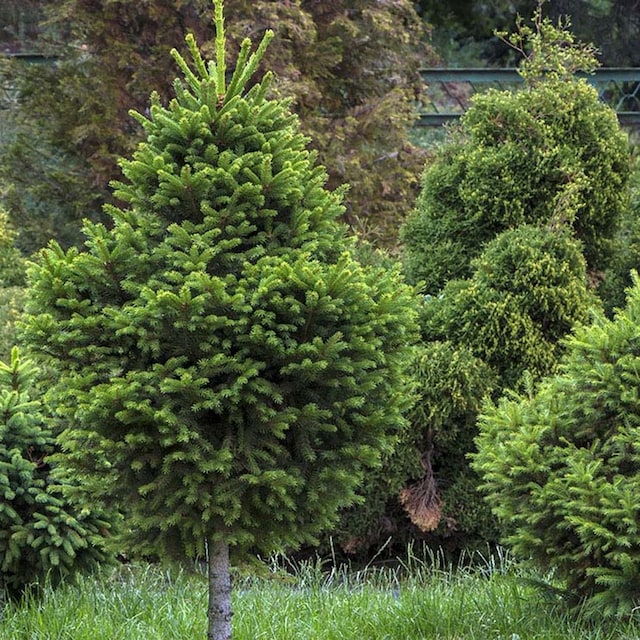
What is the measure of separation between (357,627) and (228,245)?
5.99 feet

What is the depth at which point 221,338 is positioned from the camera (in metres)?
3.66

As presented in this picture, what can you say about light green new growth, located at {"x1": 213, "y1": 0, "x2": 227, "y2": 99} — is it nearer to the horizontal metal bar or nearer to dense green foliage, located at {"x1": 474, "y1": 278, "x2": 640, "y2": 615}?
dense green foliage, located at {"x1": 474, "y1": 278, "x2": 640, "y2": 615}

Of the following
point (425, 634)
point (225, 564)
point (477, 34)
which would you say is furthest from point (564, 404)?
point (477, 34)

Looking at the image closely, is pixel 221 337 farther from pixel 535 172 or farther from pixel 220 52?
pixel 535 172

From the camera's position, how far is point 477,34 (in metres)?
21.3

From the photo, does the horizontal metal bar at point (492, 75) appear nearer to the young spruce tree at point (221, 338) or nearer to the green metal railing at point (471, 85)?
the green metal railing at point (471, 85)

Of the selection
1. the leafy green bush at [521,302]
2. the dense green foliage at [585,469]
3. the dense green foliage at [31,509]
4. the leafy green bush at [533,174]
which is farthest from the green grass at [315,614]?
the leafy green bush at [533,174]

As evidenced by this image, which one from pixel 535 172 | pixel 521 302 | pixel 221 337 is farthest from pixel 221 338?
pixel 535 172

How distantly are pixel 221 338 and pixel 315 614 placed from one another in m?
1.63

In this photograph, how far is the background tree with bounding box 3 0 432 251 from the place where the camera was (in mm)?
13266

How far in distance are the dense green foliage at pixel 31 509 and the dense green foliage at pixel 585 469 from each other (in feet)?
5.87

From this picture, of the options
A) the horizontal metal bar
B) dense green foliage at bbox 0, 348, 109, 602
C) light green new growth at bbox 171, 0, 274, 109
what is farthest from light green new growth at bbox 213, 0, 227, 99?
the horizontal metal bar

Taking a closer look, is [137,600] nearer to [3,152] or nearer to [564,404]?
[564,404]

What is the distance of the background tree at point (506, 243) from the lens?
6.08 meters
